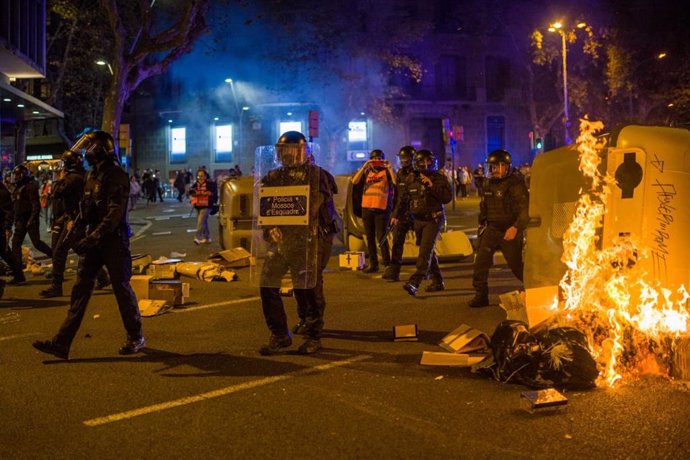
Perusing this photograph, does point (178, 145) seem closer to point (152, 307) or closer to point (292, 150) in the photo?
point (152, 307)

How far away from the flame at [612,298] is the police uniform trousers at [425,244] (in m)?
2.96

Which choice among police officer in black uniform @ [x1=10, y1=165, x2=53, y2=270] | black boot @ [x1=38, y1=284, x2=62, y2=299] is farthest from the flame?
police officer in black uniform @ [x1=10, y1=165, x2=53, y2=270]

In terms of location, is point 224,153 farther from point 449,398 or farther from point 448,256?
point 449,398

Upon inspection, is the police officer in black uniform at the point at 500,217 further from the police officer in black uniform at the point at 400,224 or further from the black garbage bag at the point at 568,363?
the black garbage bag at the point at 568,363

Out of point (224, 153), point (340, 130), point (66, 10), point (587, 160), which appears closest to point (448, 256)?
point (587, 160)

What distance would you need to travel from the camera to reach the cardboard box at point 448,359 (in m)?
5.09

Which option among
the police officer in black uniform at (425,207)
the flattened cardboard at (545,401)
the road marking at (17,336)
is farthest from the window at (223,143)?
the flattened cardboard at (545,401)

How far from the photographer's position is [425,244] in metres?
8.10

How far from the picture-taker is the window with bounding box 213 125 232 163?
1758 inches

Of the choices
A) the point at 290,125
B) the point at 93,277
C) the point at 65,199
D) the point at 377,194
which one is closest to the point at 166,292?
the point at 65,199

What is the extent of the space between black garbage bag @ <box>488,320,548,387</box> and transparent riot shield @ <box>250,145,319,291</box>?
63.7 inches

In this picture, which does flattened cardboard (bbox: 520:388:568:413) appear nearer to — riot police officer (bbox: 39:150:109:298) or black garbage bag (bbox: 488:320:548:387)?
black garbage bag (bbox: 488:320:548:387)

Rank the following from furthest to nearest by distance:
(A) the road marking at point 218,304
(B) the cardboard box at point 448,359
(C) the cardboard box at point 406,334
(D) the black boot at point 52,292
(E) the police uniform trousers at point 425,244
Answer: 1. (D) the black boot at point 52,292
2. (E) the police uniform trousers at point 425,244
3. (A) the road marking at point 218,304
4. (C) the cardboard box at point 406,334
5. (B) the cardboard box at point 448,359

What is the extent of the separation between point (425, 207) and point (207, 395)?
14.0ft
